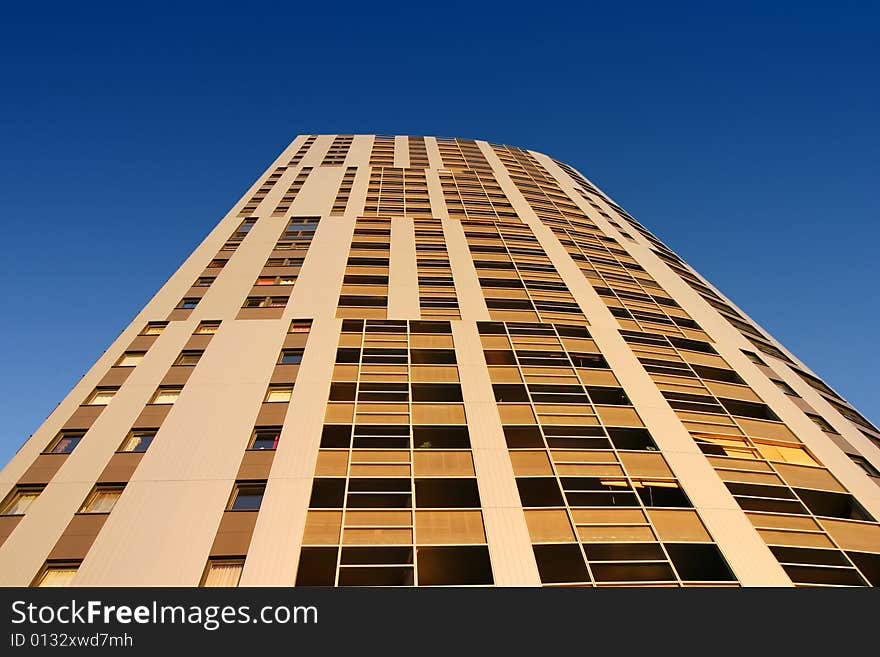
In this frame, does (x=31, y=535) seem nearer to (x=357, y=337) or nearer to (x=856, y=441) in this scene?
(x=357, y=337)

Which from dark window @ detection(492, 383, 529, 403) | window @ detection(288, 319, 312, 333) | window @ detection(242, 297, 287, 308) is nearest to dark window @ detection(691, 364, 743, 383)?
dark window @ detection(492, 383, 529, 403)

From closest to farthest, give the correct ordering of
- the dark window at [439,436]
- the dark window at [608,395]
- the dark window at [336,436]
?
the dark window at [336,436]
the dark window at [439,436]
the dark window at [608,395]

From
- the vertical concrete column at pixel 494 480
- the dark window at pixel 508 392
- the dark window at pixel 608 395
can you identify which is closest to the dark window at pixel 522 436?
the vertical concrete column at pixel 494 480

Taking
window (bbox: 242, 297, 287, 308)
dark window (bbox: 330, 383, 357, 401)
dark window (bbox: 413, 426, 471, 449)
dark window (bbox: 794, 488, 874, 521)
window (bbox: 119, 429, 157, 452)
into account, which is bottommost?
dark window (bbox: 794, 488, 874, 521)

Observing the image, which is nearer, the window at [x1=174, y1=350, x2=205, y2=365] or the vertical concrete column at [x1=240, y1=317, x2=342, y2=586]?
the vertical concrete column at [x1=240, y1=317, x2=342, y2=586]

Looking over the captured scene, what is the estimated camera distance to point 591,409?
23.4m

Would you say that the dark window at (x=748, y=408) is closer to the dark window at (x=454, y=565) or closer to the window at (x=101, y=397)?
the dark window at (x=454, y=565)

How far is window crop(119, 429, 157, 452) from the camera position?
20689 mm

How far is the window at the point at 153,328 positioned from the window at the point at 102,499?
10.5 meters

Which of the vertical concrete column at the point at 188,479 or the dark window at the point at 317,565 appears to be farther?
the dark window at the point at 317,565

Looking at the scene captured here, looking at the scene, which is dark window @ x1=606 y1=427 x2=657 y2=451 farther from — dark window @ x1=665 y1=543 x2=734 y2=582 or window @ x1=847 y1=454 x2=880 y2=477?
window @ x1=847 y1=454 x2=880 y2=477

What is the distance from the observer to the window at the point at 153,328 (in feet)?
90.8

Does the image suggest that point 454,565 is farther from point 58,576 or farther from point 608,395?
point 58,576
